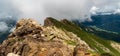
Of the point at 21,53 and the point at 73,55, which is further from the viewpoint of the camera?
the point at 21,53

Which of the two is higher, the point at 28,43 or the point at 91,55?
the point at 28,43

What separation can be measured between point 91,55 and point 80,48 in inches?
337

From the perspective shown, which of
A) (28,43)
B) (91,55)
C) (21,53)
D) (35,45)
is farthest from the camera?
(21,53)

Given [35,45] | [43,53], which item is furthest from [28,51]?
[43,53]

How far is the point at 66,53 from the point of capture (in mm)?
119875

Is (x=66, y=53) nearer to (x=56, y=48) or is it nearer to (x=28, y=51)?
(x=56, y=48)

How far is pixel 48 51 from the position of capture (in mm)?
118125

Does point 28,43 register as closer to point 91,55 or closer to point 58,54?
point 58,54

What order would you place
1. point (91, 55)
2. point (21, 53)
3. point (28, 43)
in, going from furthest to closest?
point (21, 53), point (28, 43), point (91, 55)

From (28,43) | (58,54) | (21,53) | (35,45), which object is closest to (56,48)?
(58,54)

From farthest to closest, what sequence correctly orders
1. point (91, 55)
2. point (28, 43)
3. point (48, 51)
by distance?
point (28, 43) → point (48, 51) → point (91, 55)

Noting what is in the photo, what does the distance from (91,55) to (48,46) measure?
21740 mm

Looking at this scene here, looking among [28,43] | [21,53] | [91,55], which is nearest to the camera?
[91,55]

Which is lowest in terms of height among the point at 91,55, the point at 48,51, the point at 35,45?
the point at 91,55
